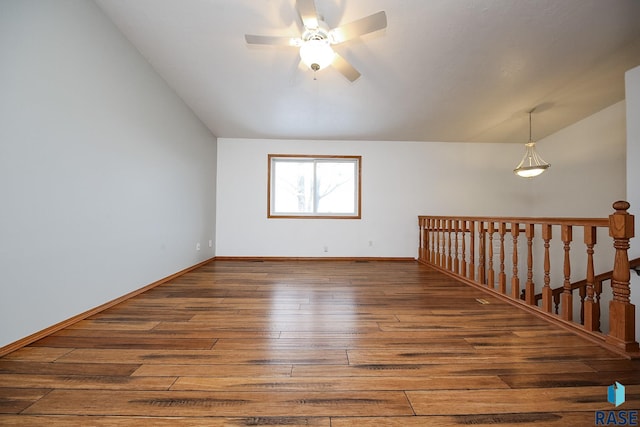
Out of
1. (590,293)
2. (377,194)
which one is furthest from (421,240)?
(590,293)

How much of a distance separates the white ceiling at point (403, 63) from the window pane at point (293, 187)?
720mm

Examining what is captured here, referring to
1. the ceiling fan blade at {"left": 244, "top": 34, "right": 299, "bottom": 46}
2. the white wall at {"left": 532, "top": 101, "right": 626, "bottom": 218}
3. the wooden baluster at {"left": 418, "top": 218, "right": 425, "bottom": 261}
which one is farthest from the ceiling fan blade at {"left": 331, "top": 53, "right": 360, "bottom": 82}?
the white wall at {"left": 532, "top": 101, "right": 626, "bottom": 218}

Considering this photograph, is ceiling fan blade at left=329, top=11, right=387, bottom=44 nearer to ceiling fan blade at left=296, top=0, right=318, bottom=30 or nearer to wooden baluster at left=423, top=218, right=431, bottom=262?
ceiling fan blade at left=296, top=0, right=318, bottom=30

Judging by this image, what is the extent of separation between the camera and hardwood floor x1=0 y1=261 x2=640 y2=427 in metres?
1.04

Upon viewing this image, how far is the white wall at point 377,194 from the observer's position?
4.91 meters

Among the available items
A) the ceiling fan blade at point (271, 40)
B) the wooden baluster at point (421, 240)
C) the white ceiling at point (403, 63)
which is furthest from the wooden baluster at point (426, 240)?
the ceiling fan blade at point (271, 40)

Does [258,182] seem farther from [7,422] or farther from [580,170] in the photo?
[580,170]

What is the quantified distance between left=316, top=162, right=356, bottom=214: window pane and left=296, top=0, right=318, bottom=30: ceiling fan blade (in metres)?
3.08

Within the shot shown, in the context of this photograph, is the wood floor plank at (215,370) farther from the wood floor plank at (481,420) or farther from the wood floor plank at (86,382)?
the wood floor plank at (481,420)

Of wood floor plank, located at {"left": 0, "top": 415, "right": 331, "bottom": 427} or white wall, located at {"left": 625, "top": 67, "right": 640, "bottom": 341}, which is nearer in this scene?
wood floor plank, located at {"left": 0, "top": 415, "right": 331, "bottom": 427}

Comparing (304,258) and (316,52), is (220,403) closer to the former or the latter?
(316,52)

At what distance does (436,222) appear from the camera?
4.47 metres

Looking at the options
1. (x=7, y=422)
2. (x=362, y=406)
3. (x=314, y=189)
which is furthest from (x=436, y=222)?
(x=7, y=422)

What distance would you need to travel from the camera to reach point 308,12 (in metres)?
1.95
